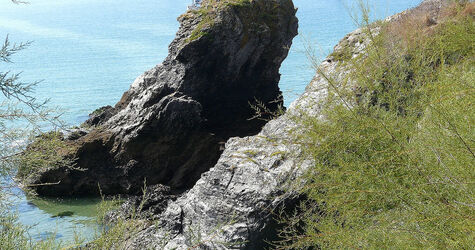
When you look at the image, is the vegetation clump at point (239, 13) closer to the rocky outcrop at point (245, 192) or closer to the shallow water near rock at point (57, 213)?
the shallow water near rock at point (57, 213)

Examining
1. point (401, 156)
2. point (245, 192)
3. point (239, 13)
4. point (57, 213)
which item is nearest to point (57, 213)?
point (57, 213)

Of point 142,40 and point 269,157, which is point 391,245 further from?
point 142,40

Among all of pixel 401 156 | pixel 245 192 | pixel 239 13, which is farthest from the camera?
pixel 239 13

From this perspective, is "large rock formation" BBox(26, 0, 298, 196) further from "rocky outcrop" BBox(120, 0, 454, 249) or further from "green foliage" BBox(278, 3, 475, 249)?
"green foliage" BBox(278, 3, 475, 249)

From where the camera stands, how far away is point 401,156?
9.94 ft

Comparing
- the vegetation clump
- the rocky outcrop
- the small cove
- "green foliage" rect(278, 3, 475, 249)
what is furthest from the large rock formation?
"green foliage" rect(278, 3, 475, 249)

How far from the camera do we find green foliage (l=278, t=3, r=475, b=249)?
7.75 feet

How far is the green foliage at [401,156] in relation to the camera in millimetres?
2363

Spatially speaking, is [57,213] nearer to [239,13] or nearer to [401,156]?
[239,13]

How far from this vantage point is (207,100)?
43.8 feet

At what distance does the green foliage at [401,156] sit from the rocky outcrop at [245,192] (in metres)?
A: 0.87

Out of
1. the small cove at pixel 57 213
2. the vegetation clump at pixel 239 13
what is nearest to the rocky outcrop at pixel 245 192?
the small cove at pixel 57 213

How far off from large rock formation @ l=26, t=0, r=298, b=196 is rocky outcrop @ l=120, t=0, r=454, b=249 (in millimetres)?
5303

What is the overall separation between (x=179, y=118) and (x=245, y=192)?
628cm
